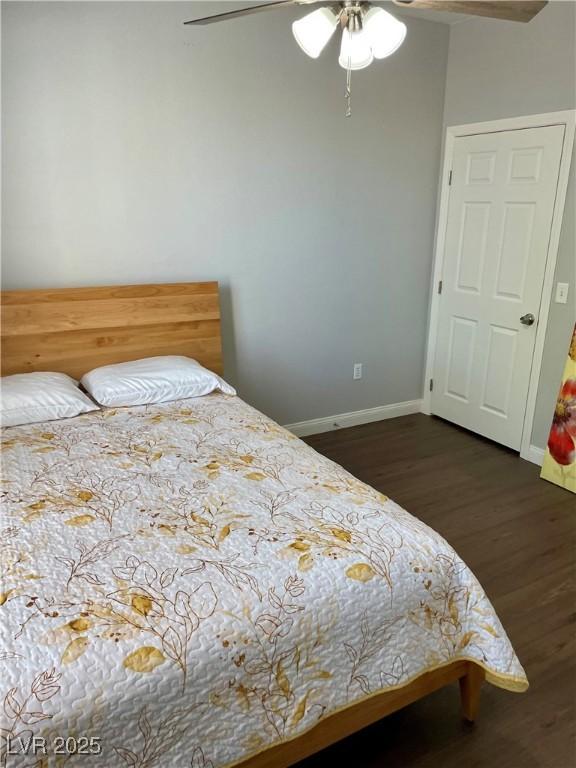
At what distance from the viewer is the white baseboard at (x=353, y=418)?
389cm

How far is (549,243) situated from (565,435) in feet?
3.58

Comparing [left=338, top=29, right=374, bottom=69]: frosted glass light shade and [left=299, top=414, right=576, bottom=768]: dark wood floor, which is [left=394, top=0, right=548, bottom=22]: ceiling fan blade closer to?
[left=338, top=29, right=374, bottom=69]: frosted glass light shade

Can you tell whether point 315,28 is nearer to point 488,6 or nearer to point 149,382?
point 488,6

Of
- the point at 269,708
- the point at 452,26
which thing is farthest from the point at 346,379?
the point at 269,708

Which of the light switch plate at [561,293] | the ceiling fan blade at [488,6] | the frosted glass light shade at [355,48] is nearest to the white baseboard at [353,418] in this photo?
the light switch plate at [561,293]

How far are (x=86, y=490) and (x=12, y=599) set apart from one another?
1.82ft

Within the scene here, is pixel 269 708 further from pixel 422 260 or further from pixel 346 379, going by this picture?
pixel 422 260

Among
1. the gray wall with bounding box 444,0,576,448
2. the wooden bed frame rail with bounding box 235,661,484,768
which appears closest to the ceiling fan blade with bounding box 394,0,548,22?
the gray wall with bounding box 444,0,576,448

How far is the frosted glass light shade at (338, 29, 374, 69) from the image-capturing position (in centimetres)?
186

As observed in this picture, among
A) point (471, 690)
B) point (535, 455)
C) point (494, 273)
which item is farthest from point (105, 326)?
point (535, 455)

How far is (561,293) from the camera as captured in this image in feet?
10.7

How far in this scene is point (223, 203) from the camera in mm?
3242

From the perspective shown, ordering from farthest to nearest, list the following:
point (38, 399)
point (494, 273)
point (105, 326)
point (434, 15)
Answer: point (494, 273) < point (434, 15) < point (105, 326) < point (38, 399)

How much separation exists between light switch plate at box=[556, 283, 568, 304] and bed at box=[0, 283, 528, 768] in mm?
1956
